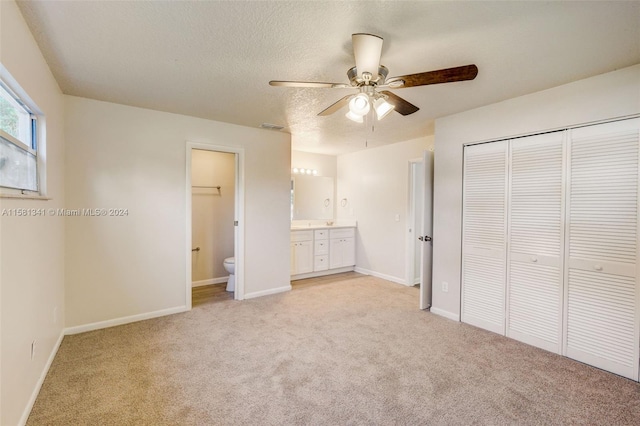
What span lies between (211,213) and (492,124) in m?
4.09

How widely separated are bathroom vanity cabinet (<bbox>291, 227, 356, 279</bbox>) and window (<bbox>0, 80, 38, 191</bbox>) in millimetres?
3291

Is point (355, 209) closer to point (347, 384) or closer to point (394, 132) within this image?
point (394, 132)

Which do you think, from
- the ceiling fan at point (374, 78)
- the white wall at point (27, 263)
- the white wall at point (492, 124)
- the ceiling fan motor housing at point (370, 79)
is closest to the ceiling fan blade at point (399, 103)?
the ceiling fan at point (374, 78)

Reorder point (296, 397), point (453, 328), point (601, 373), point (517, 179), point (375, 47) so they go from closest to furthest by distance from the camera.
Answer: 1. point (375, 47)
2. point (296, 397)
3. point (601, 373)
4. point (517, 179)
5. point (453, 328)

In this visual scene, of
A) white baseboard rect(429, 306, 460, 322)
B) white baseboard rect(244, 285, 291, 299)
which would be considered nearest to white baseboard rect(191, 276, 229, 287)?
white baseboard rect(244, 285, 291, 299)

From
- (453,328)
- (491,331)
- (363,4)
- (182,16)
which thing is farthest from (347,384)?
(182,16)

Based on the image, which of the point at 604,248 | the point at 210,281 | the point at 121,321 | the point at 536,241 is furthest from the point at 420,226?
the point at 121,321

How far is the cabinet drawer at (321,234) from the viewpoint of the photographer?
5.18m

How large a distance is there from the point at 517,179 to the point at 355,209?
3.13 metres

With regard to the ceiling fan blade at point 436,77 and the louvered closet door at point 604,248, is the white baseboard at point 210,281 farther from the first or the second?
the louvered closet door at point 604,248

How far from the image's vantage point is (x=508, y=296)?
2.92 meters

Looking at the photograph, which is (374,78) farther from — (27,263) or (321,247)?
(321,247)

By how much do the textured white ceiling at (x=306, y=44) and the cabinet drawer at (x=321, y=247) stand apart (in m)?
2.83

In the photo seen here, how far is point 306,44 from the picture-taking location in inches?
75.4
